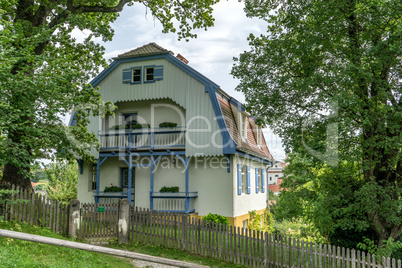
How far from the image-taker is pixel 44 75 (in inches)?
412

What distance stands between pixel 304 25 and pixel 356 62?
2.80 metres

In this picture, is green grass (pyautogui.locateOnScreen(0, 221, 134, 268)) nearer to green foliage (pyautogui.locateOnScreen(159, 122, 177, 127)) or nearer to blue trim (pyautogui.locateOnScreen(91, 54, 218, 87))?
green foliage (pyautogui.locateOnScreen(159, 122, 177, 127))

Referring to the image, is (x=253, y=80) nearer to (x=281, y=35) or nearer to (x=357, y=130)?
(x=281, y=35)

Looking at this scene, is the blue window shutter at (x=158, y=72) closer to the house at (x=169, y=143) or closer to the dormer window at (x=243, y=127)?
the house at (x=169, y=143)

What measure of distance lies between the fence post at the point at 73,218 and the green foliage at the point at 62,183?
16.1 metres

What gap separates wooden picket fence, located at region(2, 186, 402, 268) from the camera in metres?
10.3

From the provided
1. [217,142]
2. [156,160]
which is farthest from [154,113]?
[217,142]

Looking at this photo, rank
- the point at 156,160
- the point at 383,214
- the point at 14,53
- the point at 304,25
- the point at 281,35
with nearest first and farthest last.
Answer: the point at 14,53
the point at 383,214
the point at 304,25
the point at 281,35
the point at 156,160

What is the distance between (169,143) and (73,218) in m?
7.32

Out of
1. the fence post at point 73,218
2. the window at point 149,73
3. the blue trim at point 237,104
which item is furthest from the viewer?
the blue trim at point 237,104

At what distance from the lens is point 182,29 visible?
17.2 metres

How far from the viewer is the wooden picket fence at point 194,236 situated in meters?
10.3

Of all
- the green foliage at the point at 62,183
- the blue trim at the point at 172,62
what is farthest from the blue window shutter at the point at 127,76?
the green foliage at the point at 62,183

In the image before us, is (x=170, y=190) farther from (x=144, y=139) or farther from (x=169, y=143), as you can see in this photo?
(x=144, y=139)
